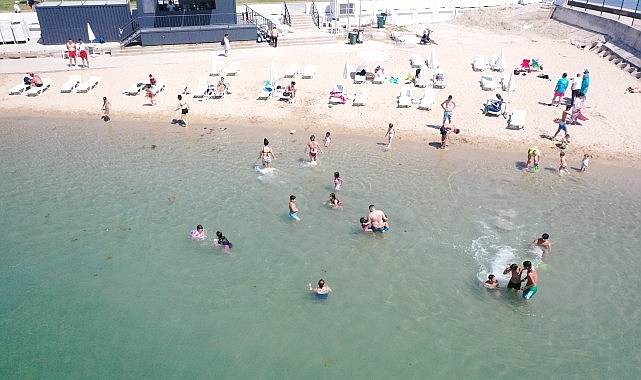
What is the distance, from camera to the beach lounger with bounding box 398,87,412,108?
79.5ft

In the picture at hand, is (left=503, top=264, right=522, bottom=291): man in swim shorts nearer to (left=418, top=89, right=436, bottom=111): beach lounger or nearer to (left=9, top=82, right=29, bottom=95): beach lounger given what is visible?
(left=418, top=89, right=436, bottom=111): beach lounger

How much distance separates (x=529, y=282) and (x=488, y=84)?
16.2m

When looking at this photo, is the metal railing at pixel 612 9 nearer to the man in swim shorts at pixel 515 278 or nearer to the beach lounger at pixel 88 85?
the man in swim shorts at pixel 515 278

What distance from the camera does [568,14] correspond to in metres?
39.8

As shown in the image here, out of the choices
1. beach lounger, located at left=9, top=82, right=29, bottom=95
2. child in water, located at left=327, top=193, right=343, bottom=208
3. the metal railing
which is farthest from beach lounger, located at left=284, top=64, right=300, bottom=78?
the metal railing

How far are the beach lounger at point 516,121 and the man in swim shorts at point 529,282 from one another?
11.4 metres

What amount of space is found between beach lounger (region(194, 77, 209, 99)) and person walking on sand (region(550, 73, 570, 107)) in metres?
17.8

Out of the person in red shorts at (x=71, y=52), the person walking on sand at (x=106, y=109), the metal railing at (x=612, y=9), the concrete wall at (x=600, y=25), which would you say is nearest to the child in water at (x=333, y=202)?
the person walking on sand at (x=106, y=109)

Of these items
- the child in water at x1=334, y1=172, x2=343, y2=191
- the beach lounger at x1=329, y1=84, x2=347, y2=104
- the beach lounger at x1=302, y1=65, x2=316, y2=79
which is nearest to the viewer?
the child in water at x1=334, y1=172, x2=343, y2=191

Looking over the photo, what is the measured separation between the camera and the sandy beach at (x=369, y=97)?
2180 cm

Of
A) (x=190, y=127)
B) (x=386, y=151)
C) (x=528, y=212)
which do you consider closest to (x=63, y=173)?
(x=190, y=127)

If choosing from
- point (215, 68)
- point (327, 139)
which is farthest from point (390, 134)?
point (215, 68)

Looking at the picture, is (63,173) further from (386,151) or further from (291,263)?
(386,151)

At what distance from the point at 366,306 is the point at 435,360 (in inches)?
86.4
